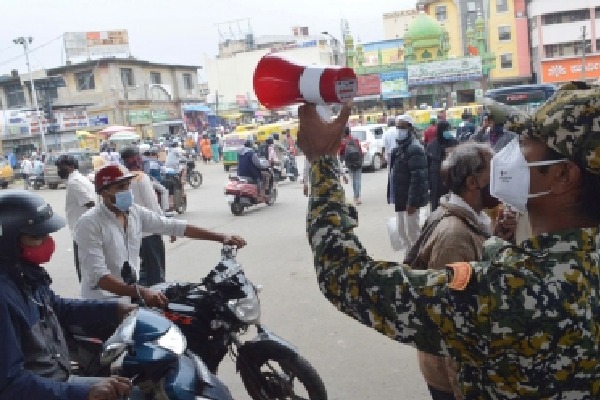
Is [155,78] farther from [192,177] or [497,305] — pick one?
[497,305]

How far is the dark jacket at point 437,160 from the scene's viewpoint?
724 centimetres

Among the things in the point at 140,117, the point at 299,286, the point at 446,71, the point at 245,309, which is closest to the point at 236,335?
the point at 245,309

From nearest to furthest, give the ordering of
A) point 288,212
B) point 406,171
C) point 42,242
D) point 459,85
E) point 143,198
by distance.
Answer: point 42,242 → point 143,198 → point 406,171 → point 288,212 → point 459,85

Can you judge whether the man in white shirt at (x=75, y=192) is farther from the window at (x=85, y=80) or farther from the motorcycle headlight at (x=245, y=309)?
the window at (x=85, y=80)

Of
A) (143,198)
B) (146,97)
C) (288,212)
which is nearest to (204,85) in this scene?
(146,97)

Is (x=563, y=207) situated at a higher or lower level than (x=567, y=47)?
lower

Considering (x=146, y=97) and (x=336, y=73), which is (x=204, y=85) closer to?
(x=146, y=97)

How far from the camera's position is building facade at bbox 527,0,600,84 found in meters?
→ 44.3

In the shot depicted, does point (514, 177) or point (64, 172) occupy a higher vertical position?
point (514, 177)

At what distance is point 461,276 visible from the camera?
1136 millimetres

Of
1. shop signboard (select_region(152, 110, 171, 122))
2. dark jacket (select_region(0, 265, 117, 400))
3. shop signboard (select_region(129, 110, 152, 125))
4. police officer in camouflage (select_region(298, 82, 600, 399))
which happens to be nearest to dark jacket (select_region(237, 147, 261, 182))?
dark jacket (select_region(0, 265, 117, 400))

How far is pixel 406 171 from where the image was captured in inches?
269

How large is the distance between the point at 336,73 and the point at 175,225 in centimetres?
281

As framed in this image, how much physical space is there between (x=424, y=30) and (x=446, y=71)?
3443 millimetres
